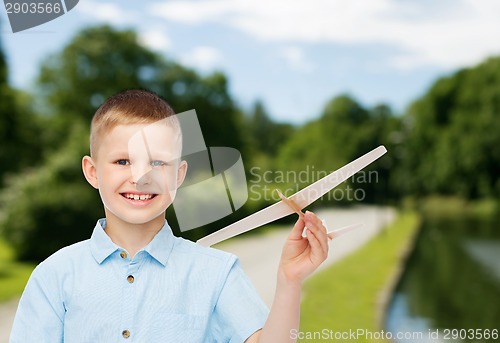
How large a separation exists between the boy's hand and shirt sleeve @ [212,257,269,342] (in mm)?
108

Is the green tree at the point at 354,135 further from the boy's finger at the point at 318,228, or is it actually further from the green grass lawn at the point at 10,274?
the boy's finger at the point at 318,228

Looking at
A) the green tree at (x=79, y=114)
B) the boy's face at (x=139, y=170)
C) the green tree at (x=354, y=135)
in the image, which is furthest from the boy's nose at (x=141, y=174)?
the green tree at (x=354, y=135)

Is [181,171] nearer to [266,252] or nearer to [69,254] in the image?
[69,254]

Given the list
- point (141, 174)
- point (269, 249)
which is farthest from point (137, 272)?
point (269, 249)

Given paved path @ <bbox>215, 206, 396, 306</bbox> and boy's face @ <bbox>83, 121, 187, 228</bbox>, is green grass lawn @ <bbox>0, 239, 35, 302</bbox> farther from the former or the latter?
boy's face @ <bbox>83, 121, 187, 228</bbox>

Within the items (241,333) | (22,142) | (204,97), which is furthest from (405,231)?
(241,333)

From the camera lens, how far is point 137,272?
1.18 m

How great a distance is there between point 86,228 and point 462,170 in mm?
23024

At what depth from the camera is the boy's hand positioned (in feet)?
3.43

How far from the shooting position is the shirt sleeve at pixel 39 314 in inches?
46.1

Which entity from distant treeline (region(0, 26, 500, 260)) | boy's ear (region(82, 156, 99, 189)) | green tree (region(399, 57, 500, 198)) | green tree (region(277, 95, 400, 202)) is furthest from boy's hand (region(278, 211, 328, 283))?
green tree (region(399, 57, 500, 198))

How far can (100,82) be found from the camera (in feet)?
52.5

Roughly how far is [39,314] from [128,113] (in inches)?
14.5

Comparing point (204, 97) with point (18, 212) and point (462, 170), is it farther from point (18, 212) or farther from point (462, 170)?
point (462, 170)
